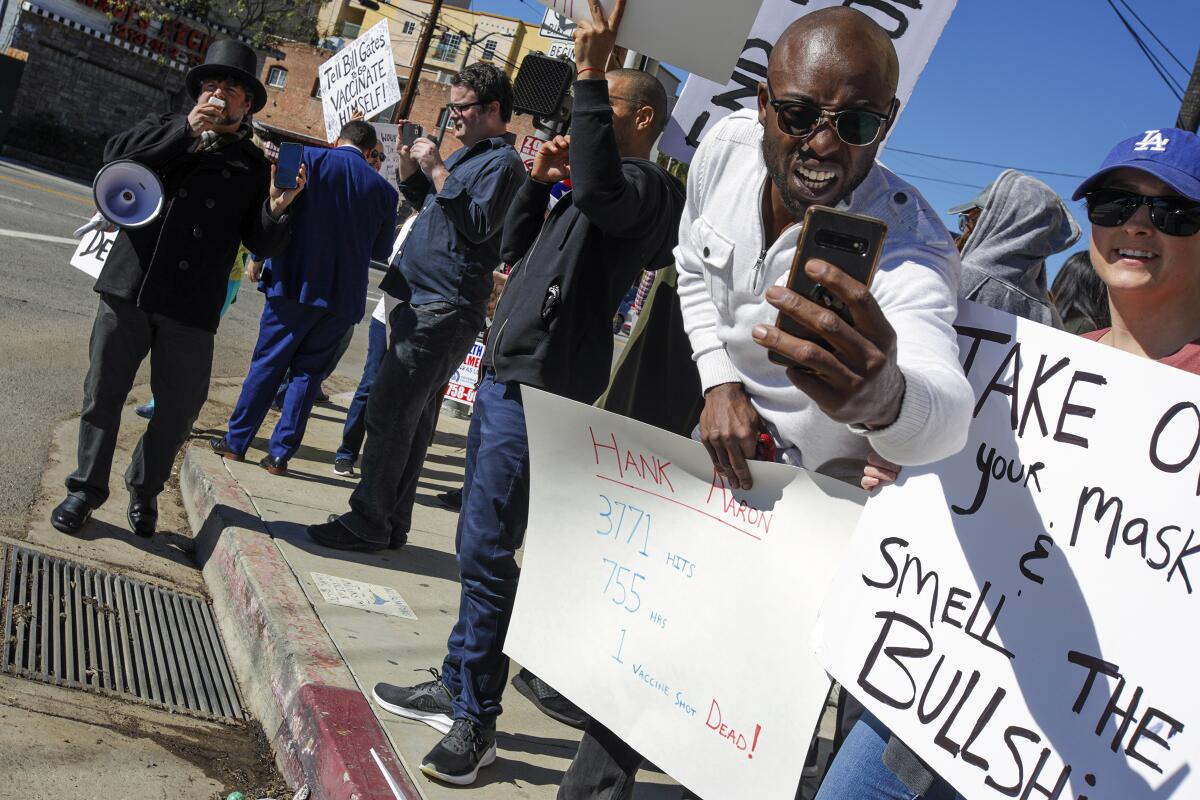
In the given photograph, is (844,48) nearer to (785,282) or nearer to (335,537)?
(785,282)

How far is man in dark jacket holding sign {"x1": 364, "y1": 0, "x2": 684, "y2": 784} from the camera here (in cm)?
283

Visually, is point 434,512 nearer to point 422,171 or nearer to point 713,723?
point 422,171

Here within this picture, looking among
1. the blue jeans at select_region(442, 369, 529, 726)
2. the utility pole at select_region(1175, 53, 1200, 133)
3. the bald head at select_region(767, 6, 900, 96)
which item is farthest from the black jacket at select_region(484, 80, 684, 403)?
the utility pole at select_region(1175, 53, 1200, 133)

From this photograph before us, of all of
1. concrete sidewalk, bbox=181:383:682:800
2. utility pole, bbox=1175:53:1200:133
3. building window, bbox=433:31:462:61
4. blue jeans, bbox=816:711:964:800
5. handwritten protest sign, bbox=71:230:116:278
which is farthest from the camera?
building window, bbox=433:31:462:61

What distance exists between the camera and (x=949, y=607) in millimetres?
1934

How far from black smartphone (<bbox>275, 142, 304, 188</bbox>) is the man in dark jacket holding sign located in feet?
4.86

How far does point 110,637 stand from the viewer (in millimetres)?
3566

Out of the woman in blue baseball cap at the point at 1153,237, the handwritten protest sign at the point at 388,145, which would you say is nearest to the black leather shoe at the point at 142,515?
the handwritten protest sign at the point at 388,145

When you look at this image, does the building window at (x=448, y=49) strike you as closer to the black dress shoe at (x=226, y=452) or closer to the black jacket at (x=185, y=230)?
the black dress shoe at (x=226, y=452)

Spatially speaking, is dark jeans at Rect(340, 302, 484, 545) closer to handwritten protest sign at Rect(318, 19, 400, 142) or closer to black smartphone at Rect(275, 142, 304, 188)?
black smartphone at Rect(275, 142, 304, 188)

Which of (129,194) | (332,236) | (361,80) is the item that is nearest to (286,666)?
(129,194)

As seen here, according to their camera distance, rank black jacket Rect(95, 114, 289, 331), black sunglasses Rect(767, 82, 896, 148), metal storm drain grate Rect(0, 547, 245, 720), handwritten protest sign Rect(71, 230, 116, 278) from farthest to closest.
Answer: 1. handwritten protest sign Rect(71, 230, 116, 278)
2. black jacket Rect(95, 114, 289, 331)
3. metal storm drain grate Rect(0, 547, 245, 720)
4. black sunglasses Rect(767, 82, 896, 148)

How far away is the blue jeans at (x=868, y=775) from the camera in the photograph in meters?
2.05

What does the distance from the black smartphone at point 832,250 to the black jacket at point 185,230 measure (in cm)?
337
